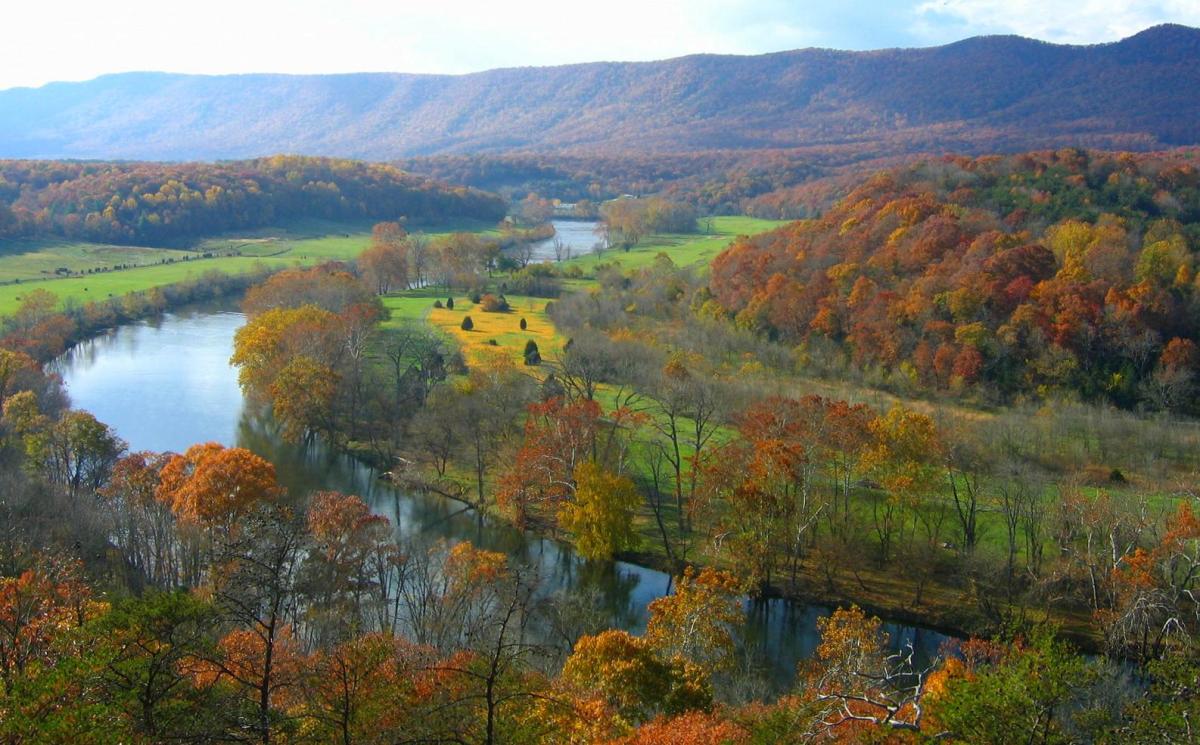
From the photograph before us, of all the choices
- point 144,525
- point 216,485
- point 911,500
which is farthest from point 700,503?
point 144,525

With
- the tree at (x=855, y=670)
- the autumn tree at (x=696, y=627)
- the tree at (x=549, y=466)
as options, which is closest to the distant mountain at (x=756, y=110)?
the tree at (x=549, y=466)

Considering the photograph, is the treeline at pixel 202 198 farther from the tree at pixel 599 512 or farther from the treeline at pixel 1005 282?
the tree at pixel 599 512

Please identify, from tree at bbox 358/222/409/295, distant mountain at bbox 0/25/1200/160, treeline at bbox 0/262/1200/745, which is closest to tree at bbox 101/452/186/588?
treeline at bbox 0/262/1200/745

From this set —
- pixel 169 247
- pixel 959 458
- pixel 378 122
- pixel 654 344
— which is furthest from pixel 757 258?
pixel 378 122

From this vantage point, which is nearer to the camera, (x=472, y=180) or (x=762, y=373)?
(x=762, y=373)

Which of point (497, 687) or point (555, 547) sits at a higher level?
point (497, 687)

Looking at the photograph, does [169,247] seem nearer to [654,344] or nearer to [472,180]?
[654,344]

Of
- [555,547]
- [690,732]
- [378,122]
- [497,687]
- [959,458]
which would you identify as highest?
[378,122]

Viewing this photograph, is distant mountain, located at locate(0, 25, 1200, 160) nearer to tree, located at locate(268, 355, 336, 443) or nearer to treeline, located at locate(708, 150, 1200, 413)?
treeline, located at locate(708, 150, 1200, 413)
